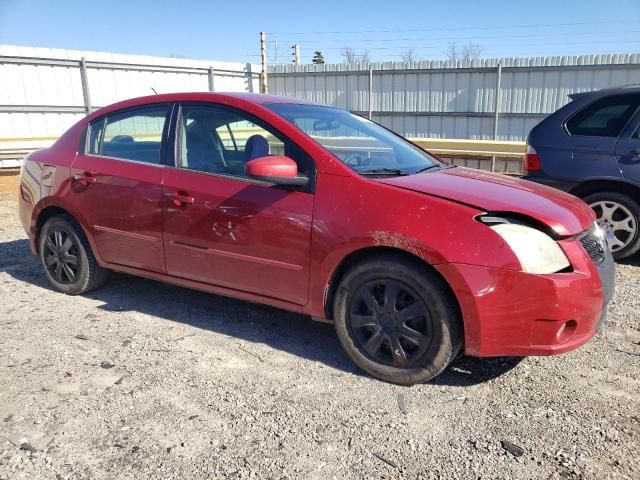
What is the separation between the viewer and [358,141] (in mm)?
3869

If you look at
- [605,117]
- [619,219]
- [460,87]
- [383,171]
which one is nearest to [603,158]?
[605,117]

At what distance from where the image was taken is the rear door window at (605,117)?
533 cm

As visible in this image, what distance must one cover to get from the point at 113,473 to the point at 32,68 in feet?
41.1

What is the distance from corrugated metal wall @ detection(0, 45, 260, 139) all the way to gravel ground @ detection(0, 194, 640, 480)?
10.0 m

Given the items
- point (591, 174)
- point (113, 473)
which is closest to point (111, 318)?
point (113, 473)

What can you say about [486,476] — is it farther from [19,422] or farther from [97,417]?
[19,422]

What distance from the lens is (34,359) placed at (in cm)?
347

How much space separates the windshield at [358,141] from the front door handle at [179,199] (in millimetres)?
834

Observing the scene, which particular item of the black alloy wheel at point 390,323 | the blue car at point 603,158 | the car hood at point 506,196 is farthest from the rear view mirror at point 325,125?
the blue car at point 603,158

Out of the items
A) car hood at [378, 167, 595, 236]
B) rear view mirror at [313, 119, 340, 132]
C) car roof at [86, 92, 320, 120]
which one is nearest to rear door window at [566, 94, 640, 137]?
car hood at [378, 167, 595, 236]

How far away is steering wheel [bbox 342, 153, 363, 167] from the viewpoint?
3371 mm

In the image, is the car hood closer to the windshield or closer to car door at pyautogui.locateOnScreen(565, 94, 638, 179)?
the windshield

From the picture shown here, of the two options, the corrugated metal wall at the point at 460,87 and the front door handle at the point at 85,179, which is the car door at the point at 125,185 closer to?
the front door handle at the point at 85,179

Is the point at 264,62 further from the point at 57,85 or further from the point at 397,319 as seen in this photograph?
the point at 397,319
